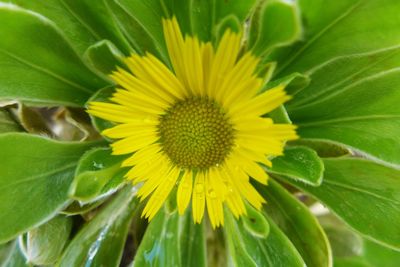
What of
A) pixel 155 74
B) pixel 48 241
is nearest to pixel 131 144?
pixel 155 74

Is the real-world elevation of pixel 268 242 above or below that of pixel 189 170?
below

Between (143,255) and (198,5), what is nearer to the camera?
(198,5)

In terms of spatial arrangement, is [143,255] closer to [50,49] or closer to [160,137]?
[160,137]

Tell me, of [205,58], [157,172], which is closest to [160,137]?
[157,172]

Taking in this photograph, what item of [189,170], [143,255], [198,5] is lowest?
[143,255]

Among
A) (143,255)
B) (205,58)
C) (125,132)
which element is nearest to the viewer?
(205,58)

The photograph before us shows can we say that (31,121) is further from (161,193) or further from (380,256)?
(380,256)

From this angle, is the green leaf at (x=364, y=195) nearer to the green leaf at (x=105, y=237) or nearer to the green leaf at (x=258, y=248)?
the green leaf at (x=258, y=248)
